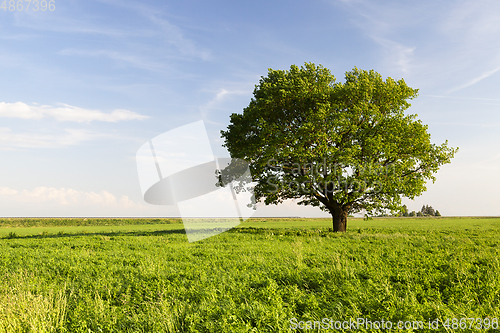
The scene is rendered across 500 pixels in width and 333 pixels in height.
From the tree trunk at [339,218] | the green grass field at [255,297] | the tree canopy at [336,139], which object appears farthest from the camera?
the tree trunk at [339,218]

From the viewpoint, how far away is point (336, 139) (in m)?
26.1

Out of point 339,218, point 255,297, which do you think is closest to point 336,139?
point 339,218

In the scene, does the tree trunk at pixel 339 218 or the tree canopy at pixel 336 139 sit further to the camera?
the tree trunk at pixel 339 218

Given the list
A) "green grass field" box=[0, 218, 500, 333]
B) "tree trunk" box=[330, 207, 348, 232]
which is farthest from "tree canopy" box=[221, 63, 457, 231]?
"green grass field" box=[0, 218, 500, 333]

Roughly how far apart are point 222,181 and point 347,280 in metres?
24.5

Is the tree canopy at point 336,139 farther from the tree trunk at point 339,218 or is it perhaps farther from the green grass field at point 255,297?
the green grass field at point 255,297

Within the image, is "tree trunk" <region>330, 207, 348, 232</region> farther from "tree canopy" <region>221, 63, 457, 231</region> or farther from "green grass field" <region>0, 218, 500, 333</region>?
"green grass field" <region>0, 218, 500, 333</region>

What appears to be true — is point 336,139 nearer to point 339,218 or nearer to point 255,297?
point 339,218

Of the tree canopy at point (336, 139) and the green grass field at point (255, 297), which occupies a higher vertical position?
the tree canopy at point (336, 139)

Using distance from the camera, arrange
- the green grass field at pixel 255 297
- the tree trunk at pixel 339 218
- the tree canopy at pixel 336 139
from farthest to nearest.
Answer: the tree trunk at pixel 339 218 < the tree canopy at pixel 336 139 < the green grass field at pixel 255 297

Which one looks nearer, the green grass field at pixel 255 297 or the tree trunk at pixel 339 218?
the green grass field at pixel 255 297

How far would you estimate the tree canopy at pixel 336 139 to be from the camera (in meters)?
25.1

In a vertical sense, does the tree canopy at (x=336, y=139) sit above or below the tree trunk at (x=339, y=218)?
above

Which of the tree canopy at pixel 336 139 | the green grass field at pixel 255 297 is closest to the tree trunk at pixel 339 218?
the tree canopy at pixel 336 139
